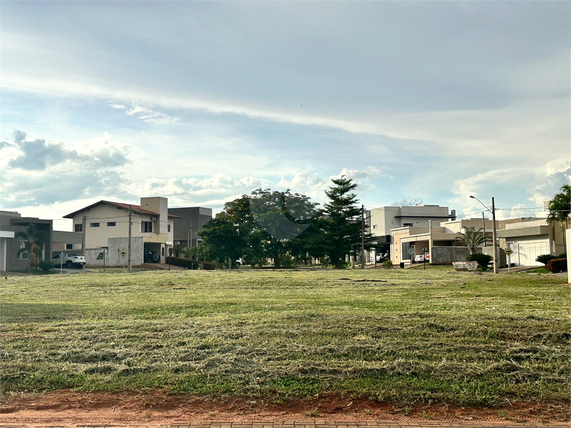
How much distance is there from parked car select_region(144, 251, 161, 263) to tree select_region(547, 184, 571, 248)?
143 ft

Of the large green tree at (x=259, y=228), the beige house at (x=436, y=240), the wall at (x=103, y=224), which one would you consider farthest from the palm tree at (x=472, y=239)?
the wall at (x=103, y=224)

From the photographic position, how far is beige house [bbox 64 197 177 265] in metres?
62.5

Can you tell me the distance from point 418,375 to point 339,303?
8.21 metres

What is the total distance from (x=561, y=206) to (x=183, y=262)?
4062 cm

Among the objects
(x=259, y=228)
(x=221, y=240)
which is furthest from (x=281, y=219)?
(x=221, y=240)

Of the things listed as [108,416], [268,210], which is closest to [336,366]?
[108,416]

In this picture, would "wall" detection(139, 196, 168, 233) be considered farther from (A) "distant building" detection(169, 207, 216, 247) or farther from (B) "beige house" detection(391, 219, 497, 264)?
(B) "beige house" detection(391, 219, 497, 264)

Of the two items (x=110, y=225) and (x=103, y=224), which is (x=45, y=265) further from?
(x=103, y=224)

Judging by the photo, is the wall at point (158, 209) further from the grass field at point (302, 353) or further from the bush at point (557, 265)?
the grass field at point (302, 353)

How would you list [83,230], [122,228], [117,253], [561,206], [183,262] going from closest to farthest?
[561,206]
[117,253]
[122,228]
[183,262]
[83,230]

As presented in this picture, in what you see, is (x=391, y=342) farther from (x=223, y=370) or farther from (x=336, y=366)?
(x=223, y=370)

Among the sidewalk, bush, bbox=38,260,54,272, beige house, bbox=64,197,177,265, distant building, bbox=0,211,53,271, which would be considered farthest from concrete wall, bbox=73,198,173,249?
the sidewalk

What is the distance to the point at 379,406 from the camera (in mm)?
6355

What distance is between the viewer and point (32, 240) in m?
51.6
